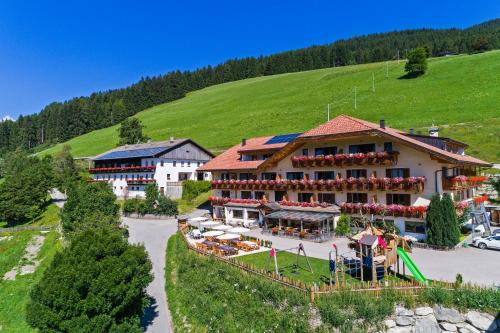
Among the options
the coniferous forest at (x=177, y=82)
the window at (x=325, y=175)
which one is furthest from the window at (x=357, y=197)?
the coniferous forest at (x=177, y=82)

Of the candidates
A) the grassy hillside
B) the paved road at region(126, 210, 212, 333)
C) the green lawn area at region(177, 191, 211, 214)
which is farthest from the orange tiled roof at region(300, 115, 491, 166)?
the grassy hillside

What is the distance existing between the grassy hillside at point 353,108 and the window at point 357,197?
2978 cm

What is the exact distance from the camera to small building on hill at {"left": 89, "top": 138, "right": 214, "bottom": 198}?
6294 cm

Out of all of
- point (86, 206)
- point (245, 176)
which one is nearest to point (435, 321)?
point (245, 176)

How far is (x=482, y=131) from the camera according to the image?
6312 cm

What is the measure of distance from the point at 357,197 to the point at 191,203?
1160 inches

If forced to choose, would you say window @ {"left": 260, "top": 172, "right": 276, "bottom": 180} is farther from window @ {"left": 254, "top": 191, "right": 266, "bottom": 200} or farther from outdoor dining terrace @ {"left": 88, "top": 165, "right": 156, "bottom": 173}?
outdoor dining terrace @ {"left": 88, "top": 165, "right": 156, "bottom": 173}

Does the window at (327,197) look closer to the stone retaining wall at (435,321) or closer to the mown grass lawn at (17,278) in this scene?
the stone retaining wall at (435,321)

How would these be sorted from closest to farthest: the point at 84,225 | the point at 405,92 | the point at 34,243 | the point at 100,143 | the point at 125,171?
1. the point at 84,225
2. the point at 34,243
3. the point at 125,171
4. the point at 405,92
5. the point at 100,143

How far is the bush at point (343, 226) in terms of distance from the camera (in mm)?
36062

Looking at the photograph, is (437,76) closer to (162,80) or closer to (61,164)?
(61,164)

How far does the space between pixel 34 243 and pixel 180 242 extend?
72.0 ft

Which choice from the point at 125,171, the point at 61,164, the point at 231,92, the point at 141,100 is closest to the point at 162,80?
the point at 141,100

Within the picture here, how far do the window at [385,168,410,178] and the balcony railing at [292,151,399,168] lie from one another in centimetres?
107
